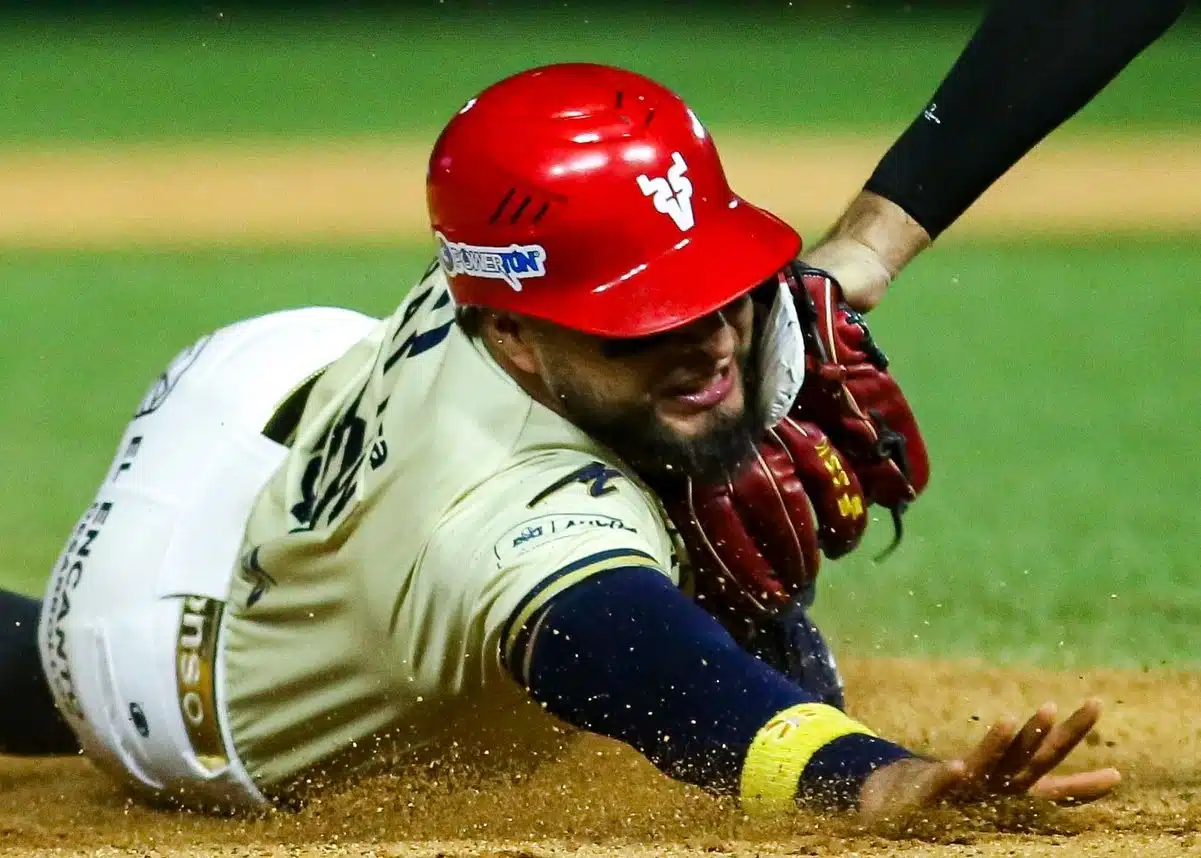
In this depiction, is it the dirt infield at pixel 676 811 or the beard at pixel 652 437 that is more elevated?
the beard at pixel 652 437

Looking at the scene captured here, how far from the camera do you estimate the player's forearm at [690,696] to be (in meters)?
2.37

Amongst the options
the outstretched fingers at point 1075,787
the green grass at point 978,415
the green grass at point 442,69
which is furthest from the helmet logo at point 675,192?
the green grass at point 442,69

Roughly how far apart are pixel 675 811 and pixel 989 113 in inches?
55.7

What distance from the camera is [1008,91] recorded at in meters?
3.46

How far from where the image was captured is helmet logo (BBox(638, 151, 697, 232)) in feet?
9.04

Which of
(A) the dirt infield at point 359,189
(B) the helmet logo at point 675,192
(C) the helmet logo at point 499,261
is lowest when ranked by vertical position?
(A) the dirt infield at point 359,189

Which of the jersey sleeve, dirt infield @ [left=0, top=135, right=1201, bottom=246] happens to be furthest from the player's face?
dirt infield @ [left=0, top=135, right=1201, bottom=246]

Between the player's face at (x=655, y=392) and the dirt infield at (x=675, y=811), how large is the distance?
0.53 meters

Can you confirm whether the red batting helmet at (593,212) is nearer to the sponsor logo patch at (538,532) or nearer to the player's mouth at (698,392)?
the player's mouth at (698,392)

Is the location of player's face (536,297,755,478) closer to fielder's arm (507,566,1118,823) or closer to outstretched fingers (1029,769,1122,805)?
fielder's arm (507,566,1118,823)

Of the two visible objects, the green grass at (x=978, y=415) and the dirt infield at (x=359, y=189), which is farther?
the dirt infield at (x=359, y=189)

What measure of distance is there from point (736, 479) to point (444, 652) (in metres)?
0.53

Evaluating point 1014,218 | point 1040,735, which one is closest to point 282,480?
point 1040,735

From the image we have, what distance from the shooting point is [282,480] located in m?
3.25
